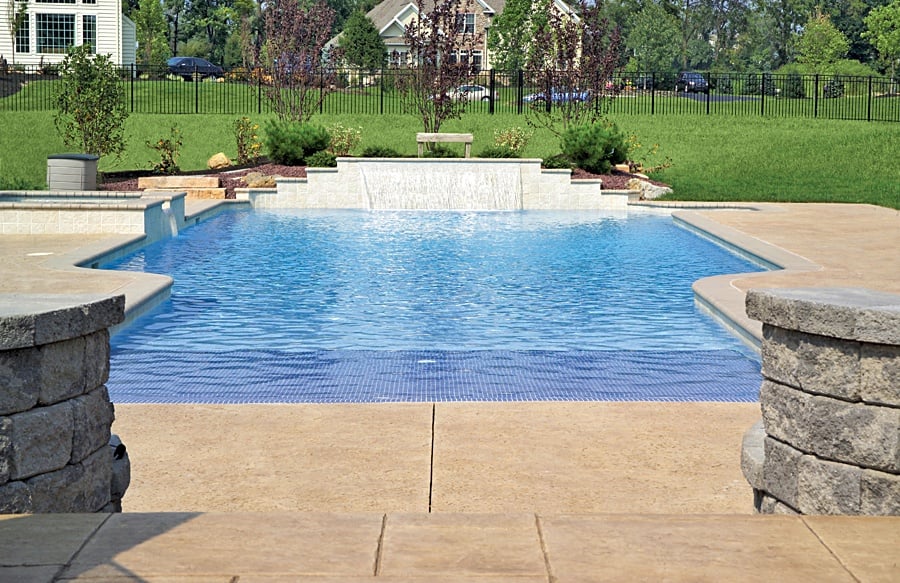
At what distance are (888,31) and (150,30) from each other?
43.7 m

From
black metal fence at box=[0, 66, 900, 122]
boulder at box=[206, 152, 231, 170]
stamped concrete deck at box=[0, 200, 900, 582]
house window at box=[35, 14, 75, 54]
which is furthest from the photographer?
house window at box=[35, 14, 75, 54]

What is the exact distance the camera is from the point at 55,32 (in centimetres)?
5875

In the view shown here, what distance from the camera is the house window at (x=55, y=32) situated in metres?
58.6

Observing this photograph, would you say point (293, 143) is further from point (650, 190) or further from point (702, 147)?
point (702, 147)

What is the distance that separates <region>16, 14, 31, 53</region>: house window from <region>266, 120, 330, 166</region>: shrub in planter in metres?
34.7

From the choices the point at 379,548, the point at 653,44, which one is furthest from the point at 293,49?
the point at 653,44

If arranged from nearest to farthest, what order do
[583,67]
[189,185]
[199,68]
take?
1. [189,185]
2. [583,67]
3. [199,68]

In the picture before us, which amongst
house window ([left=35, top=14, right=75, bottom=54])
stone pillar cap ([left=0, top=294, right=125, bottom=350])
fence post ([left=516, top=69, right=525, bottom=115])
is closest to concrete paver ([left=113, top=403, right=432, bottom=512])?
stone pillar cap ([left=0, top=294, right=125, bottom=350])

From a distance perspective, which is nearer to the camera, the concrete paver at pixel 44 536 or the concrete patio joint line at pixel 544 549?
the concrete patio joint line at pixel 544 549

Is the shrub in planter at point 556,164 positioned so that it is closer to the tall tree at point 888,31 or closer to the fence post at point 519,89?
the fence post at point 519,89

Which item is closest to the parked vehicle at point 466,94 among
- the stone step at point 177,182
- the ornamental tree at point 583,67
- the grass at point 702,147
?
the grass at point 702,147

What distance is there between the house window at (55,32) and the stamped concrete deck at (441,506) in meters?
55.4

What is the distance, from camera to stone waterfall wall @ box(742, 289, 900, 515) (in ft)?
15.4

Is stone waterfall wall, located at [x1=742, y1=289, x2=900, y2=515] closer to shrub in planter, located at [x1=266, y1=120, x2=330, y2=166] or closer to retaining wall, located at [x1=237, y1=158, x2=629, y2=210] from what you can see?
retaining wall, located at [x1=237, y1=158, x2=629, y2=210]
